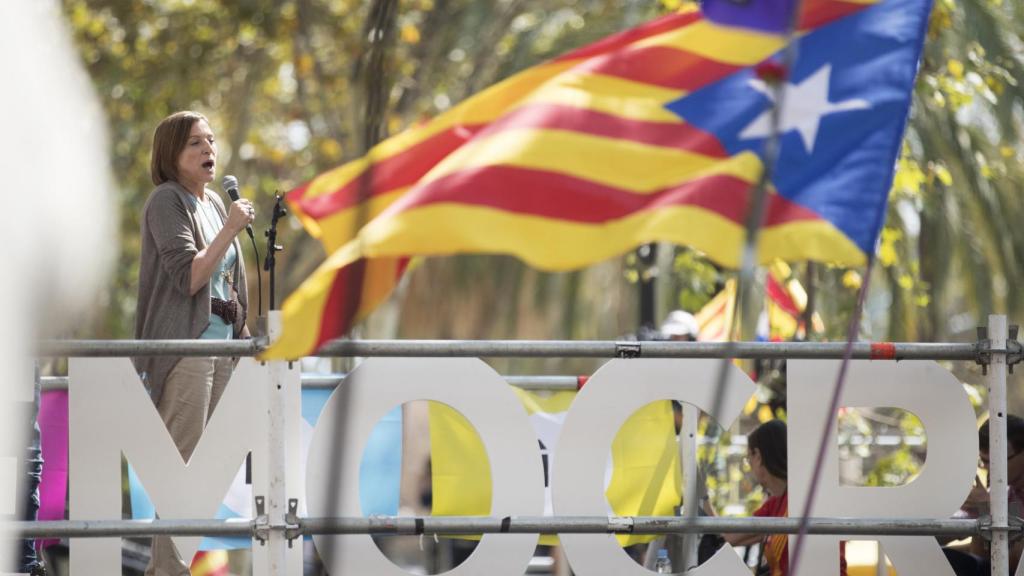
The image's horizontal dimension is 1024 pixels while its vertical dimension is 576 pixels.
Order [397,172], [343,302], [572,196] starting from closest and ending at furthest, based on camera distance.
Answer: [343,302] < [572,196] < [397,172]

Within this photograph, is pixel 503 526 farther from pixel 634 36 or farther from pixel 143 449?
pixel 634 36

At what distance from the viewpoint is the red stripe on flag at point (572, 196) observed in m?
4.56

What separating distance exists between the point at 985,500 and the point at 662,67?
219cm

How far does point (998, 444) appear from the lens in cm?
537

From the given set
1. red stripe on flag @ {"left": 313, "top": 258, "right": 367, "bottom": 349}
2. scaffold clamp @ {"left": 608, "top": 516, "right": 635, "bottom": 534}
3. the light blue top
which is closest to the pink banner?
the light blue top

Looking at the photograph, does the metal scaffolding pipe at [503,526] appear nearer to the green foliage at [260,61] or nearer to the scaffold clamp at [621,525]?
the scaffold clamp at [621,525]

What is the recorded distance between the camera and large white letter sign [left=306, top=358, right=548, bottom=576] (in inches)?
212

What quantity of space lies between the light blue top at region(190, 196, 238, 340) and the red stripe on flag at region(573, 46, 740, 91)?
4.99 feet

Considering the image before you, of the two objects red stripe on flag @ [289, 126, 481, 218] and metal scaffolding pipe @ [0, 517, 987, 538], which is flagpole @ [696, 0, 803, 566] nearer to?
metal scaffolding pipe @ [0, 517, 987, 538]

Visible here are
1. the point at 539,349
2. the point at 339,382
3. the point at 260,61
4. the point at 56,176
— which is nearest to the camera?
the point at 539,349

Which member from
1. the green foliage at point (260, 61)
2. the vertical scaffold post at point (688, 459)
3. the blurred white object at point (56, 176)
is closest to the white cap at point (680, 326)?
the vertical scaffold post at point (688, 459)

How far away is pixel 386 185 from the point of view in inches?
197

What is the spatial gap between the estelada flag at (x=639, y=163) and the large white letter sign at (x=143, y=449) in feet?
2.70

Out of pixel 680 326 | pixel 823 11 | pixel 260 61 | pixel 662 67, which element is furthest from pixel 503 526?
pixel 260 61
